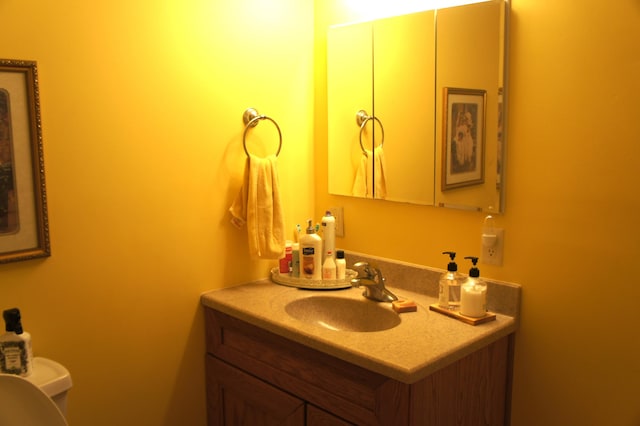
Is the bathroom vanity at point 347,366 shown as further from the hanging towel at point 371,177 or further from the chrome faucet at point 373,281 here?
the hanging towel at point 371,177

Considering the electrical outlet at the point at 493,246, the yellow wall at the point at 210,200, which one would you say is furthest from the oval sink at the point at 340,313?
the electrical outlet at the point at 493,246

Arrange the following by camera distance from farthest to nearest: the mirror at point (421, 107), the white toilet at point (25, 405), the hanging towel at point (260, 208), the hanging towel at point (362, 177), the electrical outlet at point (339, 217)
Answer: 1. the electrical outlet at point (339, 217)
2. the hanging towel at point (362, 177)
3. the hanging towel at point (260, 208)
4. the mirror at point (421, 107)
5. the white toilet at point (25, 405)

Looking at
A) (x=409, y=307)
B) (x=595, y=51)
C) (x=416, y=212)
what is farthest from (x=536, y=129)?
(x=409, y=307)

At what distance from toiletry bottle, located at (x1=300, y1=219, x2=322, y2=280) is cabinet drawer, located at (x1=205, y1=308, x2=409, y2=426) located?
12.4 inches

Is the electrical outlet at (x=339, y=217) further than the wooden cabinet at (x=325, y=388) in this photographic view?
Yes

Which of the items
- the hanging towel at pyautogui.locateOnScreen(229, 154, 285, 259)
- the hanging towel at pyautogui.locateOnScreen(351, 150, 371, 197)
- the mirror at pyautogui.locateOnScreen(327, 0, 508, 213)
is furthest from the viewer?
the hanging towel at pyautogui.locateOnScreen(351, 150, 371, 197)

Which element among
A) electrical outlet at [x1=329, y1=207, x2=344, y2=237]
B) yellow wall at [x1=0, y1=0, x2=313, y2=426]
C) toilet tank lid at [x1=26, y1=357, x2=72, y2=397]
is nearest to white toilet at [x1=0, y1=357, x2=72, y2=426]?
toilet tank lid at [x1=26, y1=357, x2=72, y2=397]

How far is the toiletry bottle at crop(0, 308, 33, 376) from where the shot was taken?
1456mm

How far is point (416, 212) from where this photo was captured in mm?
1938

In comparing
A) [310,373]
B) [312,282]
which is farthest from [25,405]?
[312,282]

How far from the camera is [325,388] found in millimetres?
1588

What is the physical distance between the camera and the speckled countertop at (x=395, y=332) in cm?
142

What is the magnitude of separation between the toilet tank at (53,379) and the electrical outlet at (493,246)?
1230mm

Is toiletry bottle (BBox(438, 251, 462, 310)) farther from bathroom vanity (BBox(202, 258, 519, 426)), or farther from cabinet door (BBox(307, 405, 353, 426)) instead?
cabinet door (BBox(307, 405, 353, 426))
